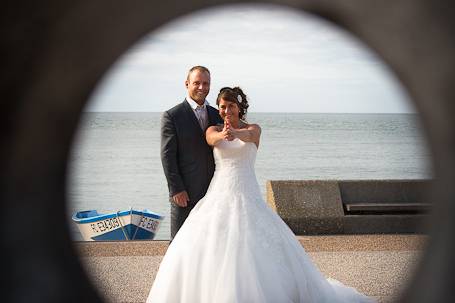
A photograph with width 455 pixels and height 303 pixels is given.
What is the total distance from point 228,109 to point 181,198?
74 cm

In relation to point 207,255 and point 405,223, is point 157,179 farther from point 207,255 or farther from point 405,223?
point 207,255

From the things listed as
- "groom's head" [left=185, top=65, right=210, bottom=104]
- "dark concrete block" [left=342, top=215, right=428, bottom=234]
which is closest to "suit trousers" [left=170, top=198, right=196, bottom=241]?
"groom's head" [left=185, top=65, right=210, bottom=104]

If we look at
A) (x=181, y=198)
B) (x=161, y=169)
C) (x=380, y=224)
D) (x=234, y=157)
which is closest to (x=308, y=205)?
(x=380, y=224)

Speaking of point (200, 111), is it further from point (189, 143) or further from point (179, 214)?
point (179, 214)

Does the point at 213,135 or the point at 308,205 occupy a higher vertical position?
the point at 213,135

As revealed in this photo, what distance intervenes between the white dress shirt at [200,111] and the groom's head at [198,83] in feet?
0.11

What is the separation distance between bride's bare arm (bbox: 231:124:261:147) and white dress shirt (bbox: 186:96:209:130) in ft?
0.84

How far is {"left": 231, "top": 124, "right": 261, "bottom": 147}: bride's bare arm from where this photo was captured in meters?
5.52

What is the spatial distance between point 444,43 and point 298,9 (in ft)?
1.63

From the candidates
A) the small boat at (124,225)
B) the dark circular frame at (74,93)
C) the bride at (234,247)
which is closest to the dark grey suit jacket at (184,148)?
the bride at (234,247)

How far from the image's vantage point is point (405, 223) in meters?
10.0

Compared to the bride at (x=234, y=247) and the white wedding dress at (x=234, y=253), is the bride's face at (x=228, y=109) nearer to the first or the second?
the bride at (x=234, y=247)

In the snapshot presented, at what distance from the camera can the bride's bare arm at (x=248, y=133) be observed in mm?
5516

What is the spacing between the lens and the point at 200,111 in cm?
554
